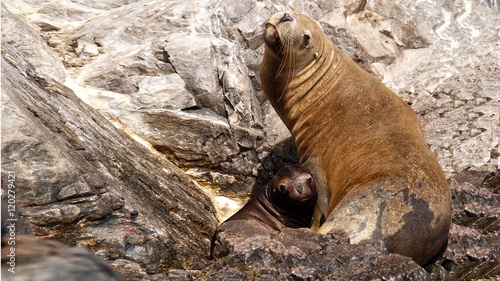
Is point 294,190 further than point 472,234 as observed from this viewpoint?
Yes

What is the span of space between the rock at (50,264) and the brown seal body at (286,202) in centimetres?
566

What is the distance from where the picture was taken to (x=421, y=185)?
336 inches

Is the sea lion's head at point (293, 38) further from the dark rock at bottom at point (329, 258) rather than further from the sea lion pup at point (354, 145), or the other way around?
the dark rock at bottom at point (329, 258)

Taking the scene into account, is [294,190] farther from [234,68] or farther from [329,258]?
[234,68]

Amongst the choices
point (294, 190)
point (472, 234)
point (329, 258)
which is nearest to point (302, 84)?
point (294, 190)

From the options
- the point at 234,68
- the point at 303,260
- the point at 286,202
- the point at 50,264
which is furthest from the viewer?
the point at 234,68

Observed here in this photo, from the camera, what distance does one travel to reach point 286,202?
980 centimetres

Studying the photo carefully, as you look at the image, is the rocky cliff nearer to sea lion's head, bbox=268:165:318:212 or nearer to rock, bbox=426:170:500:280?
rock, bbox=426:170:500:280

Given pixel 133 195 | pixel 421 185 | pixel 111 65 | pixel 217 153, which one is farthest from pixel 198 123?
pixel 421 185

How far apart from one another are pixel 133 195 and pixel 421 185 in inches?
116

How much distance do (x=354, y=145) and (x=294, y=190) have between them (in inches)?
35.2

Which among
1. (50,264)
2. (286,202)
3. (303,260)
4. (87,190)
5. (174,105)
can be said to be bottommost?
(286,202)

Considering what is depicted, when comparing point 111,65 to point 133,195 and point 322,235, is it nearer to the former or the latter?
point 133,195

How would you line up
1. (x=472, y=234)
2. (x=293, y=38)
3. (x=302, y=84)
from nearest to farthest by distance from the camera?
A: (x=472, y=234) < (x=293, y=38) < (x=302, y=84)
